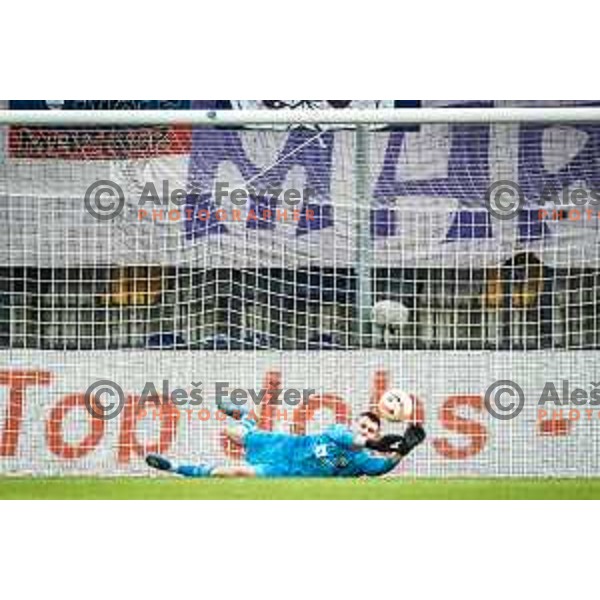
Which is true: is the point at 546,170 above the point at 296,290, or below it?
above

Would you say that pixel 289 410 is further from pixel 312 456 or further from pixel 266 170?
pixel 266 170

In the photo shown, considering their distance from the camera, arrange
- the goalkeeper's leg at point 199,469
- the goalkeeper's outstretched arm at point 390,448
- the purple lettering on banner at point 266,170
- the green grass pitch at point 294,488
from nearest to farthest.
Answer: the green grass pitch at point 294,488, the goalkeeper's leg at point 199,469, the goalkeeper's outstretched arm at point 390,448, the purple lettering on banner at point 266,170

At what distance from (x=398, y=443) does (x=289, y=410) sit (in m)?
0.61

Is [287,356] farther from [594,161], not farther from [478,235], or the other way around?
[594,161]

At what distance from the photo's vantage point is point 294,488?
7.65 m

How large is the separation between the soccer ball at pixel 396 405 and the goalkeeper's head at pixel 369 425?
0.05 meters

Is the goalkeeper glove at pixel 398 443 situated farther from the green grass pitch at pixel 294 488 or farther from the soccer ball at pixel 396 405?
the green grass pitch at pixel 294 488

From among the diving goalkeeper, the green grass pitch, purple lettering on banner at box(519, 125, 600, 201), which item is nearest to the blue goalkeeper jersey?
the diving goalkeeper

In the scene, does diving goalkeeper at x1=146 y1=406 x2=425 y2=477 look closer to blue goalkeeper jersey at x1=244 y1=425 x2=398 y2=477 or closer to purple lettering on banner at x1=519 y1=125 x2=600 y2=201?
blue goalkeeper jersey at x1=244 y1=425 x2=398 y2=477

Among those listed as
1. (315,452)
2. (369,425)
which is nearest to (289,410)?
(315,452)

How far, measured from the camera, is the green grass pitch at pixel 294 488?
24.3 feet

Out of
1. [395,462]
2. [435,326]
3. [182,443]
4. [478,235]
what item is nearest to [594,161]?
[478,235]

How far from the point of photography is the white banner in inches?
317

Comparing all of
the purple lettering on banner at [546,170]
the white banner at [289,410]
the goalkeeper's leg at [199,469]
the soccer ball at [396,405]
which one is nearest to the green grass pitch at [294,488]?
the goalkeeper's leg at [199,469]
